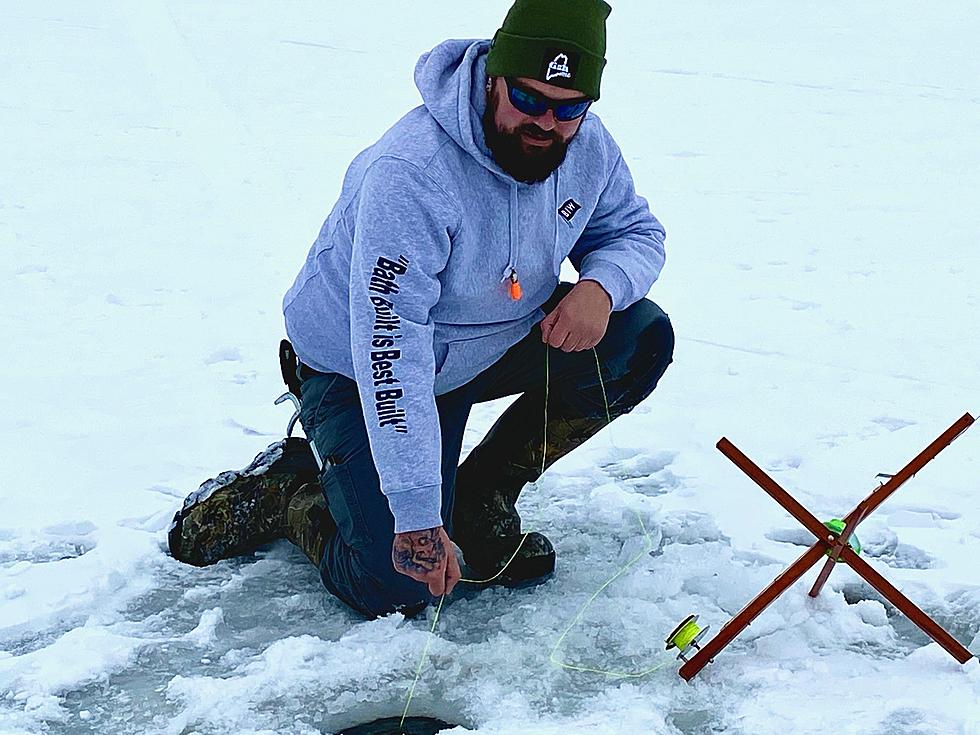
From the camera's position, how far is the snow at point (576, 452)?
268cm

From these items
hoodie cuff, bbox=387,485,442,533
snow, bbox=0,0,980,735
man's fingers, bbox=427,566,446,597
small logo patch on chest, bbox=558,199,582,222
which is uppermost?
small logo patch on chest, bbox=558,199,582,222

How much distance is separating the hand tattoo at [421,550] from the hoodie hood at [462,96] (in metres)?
0.77

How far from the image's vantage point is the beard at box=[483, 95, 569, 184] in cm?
262

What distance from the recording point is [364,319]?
2.54 metres

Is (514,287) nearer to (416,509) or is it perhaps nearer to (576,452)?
(416,509)

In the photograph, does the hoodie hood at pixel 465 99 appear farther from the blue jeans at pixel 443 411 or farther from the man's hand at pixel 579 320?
the blue jeans at pixel 443 411

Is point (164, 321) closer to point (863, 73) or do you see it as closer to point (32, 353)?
point (32, 353)

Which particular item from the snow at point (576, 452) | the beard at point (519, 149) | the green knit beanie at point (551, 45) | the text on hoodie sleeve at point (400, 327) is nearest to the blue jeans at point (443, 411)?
the snow at point (576, 452)

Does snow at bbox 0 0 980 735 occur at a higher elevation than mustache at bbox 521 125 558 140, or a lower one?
lower

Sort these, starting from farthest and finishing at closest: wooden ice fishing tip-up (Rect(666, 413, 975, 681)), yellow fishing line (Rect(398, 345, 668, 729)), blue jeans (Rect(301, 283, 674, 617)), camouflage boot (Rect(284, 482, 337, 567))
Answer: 1. camouflage boot (Rect(284, 482, 337, 567))
2. blue jeans (Rect(301, 283, 674, 617))
3. yellow fishing line (Rect(398, 345, 668, 729))
4. wooden ice fishing tip-up (Rect(666, 413, 975, 681))

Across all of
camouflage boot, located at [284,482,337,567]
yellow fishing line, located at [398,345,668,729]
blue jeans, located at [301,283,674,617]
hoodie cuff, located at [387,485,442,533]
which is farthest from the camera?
camouflage boot, located at [284,482,337,567]

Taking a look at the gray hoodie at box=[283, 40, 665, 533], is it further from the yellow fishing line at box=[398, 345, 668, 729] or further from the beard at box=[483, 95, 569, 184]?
the yellow fishing line at box=[398, 345, 668, 729]

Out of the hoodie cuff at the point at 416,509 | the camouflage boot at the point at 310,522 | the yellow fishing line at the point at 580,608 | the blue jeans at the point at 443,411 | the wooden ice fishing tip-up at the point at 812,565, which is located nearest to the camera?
the hoodie cuff at the point at 416,509

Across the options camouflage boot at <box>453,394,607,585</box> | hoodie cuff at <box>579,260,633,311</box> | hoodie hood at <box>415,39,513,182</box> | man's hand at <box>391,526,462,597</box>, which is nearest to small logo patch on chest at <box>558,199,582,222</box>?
hoodie cuff at <box>579,260,633,311</box>
